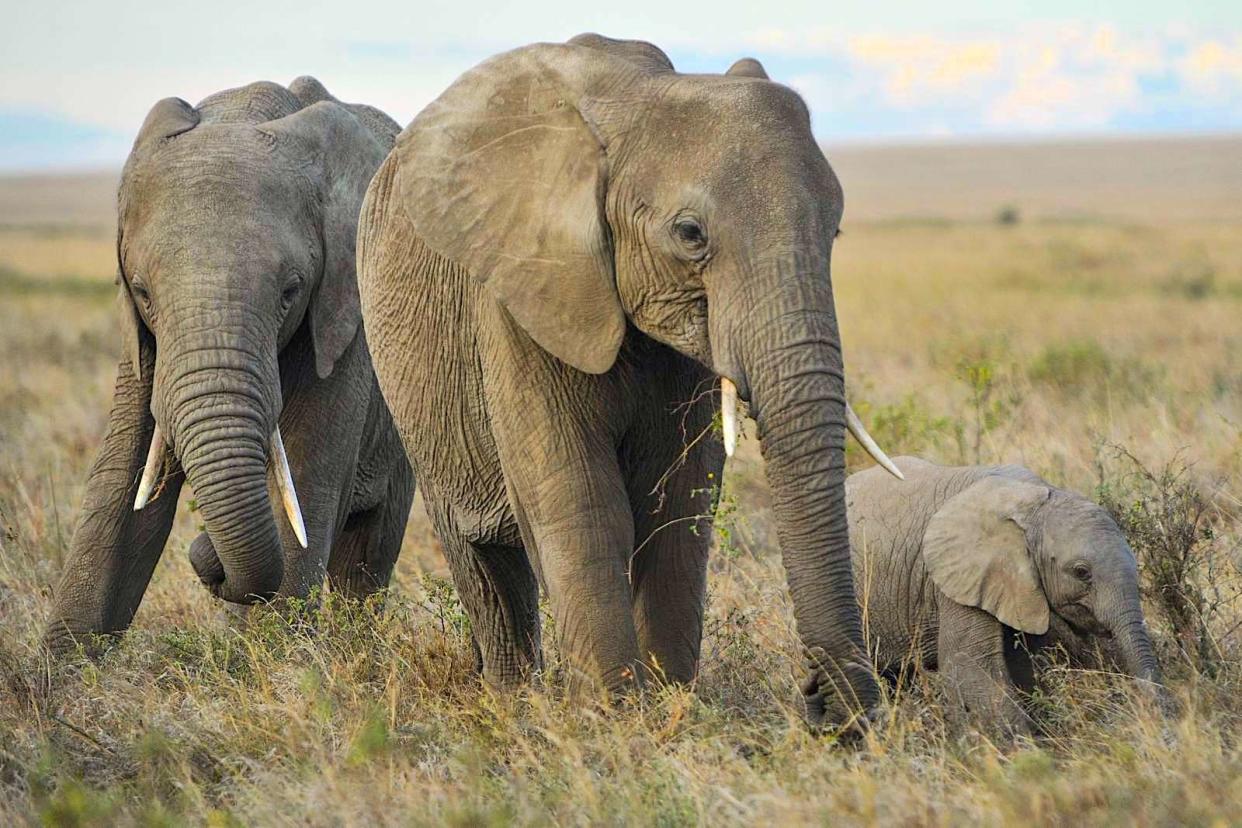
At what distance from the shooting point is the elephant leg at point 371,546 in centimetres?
771

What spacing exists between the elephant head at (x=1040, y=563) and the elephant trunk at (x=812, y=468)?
5.68 feet

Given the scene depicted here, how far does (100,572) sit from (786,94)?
11.2 ft

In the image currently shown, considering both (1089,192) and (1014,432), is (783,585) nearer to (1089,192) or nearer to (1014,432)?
(1014,432)

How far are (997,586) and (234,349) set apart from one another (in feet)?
9.13

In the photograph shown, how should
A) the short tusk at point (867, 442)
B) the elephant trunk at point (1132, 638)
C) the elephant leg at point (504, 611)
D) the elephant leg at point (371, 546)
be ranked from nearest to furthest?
the short tusk at point (867, 442) → the elephant trunk at point (1132, 638) → the elephant leg at point (504, 611) → the elephant leg at point (371, 546)

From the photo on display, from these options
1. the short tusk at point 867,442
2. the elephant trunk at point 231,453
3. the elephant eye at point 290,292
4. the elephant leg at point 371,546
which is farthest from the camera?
the elephant leg at point 371,546

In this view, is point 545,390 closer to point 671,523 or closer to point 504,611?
point 671,523

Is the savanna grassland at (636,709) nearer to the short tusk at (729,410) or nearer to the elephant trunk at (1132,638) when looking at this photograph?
the elephant trunk at (1132,638)

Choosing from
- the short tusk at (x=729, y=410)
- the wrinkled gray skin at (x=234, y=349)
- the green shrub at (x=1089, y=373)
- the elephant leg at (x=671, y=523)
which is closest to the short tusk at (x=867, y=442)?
the short tusk at (x=729, y=410)

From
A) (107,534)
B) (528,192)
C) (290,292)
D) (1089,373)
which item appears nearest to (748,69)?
(528,192)

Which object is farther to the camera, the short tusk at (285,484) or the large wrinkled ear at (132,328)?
the large wrinkled ear at (132,328)

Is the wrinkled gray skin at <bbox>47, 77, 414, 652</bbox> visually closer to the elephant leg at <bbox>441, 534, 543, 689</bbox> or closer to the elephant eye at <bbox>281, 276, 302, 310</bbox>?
the elephant eye at <bbox>281, 276, 302, 310</bbox>

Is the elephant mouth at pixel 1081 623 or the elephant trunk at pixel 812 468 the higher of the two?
the elephant trunk at pixel 812 468

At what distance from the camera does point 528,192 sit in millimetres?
4855
